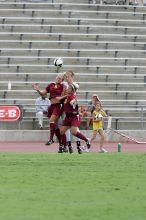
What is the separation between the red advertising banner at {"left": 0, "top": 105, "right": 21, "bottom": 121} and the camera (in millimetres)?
26906

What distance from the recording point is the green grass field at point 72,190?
8.23 m

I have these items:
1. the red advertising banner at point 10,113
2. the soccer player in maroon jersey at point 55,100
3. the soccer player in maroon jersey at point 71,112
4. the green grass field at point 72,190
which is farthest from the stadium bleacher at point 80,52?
Result: the green grass field at point 72,190

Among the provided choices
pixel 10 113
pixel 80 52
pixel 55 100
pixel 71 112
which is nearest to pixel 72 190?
pixel 71 112

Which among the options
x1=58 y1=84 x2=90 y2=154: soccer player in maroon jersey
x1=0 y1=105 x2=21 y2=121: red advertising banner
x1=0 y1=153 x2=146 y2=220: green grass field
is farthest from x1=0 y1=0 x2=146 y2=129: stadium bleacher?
x1=0 y1=153 x2=146 y2=220: green grass field

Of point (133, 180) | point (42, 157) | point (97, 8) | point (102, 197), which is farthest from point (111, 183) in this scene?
point (97, 8)

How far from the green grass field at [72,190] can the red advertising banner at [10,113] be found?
12490 mm

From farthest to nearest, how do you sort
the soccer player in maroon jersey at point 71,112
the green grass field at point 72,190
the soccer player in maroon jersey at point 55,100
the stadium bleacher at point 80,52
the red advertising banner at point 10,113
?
the stadium bleacher at point 80,52 < the red advertising banner at point 10,113 < the soccer player in maroon jersey at point 55,100 < the soccer player in maroon jersey at point 71,112 < the green grass field at point 72,190

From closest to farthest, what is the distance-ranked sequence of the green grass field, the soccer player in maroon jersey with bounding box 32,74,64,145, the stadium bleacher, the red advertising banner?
the green grass field < the soccer player in maroon jersey with bounding box 32,74,64,145 < the red advertising banner < the stadium bleacher

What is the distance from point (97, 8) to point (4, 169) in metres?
23.9

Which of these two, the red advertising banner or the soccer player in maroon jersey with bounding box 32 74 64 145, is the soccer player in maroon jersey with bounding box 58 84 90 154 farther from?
the red advertising banner

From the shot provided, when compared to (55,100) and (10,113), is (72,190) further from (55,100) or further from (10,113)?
(10,113)

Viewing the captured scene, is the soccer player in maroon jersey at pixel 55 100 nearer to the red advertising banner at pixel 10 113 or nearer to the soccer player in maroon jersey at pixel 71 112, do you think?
the soccer player in maroon jersey at pixel 71 112

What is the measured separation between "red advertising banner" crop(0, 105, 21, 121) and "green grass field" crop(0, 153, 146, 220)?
12.5 m

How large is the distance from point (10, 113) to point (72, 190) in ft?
56.5
